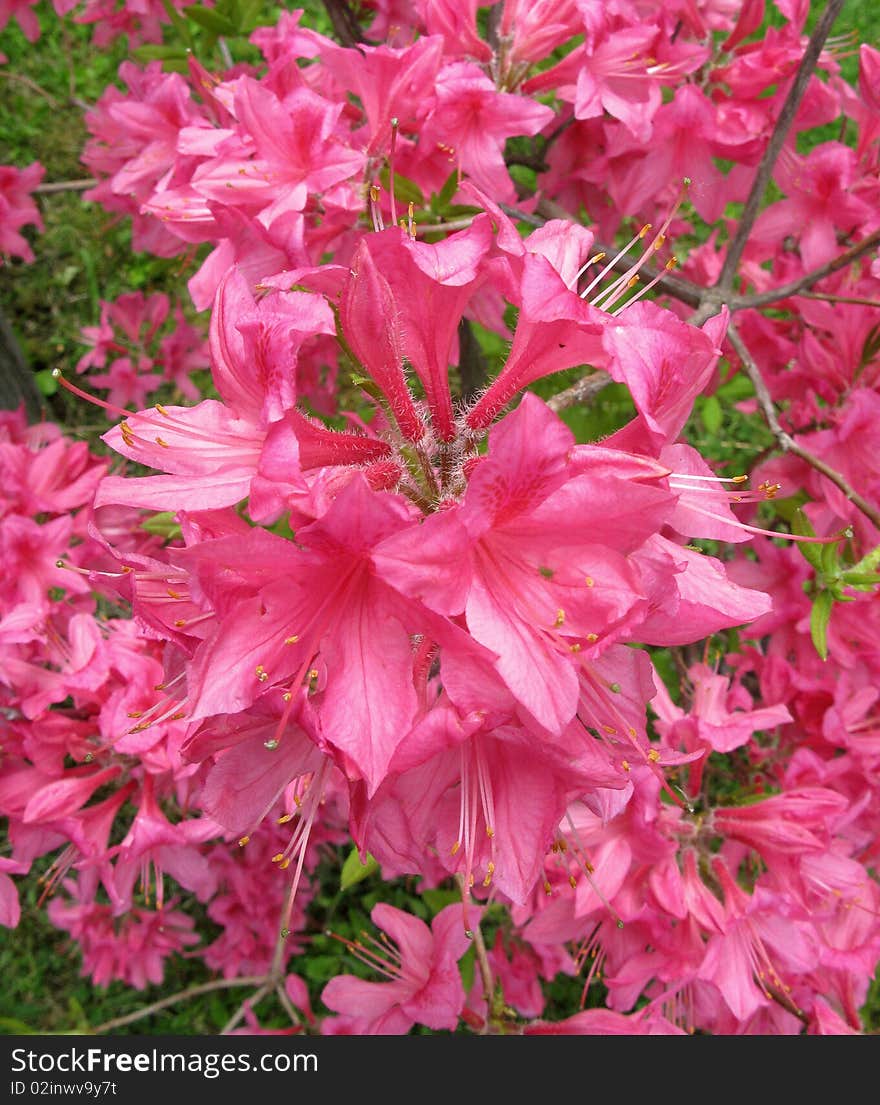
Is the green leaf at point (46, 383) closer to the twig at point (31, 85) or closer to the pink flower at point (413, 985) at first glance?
the twig at point (31, 85)

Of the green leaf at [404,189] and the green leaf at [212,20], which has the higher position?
the green leaf at [212,20]

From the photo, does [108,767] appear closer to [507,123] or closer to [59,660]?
[59,660]

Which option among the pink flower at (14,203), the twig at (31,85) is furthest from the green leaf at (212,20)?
the twig at (31,85)

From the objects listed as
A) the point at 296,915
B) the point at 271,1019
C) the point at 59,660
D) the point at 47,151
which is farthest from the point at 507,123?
the point at 47,151

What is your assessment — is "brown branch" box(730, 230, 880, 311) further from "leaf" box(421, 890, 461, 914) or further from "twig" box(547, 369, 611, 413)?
"leaf" box(421, 890, 461, 914)

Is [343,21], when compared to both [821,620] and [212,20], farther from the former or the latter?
[821,620]

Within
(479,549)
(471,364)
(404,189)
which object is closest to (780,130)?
(404,189)

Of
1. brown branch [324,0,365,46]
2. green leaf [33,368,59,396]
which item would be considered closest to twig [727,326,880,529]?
brown branch [324,0,365,46]
